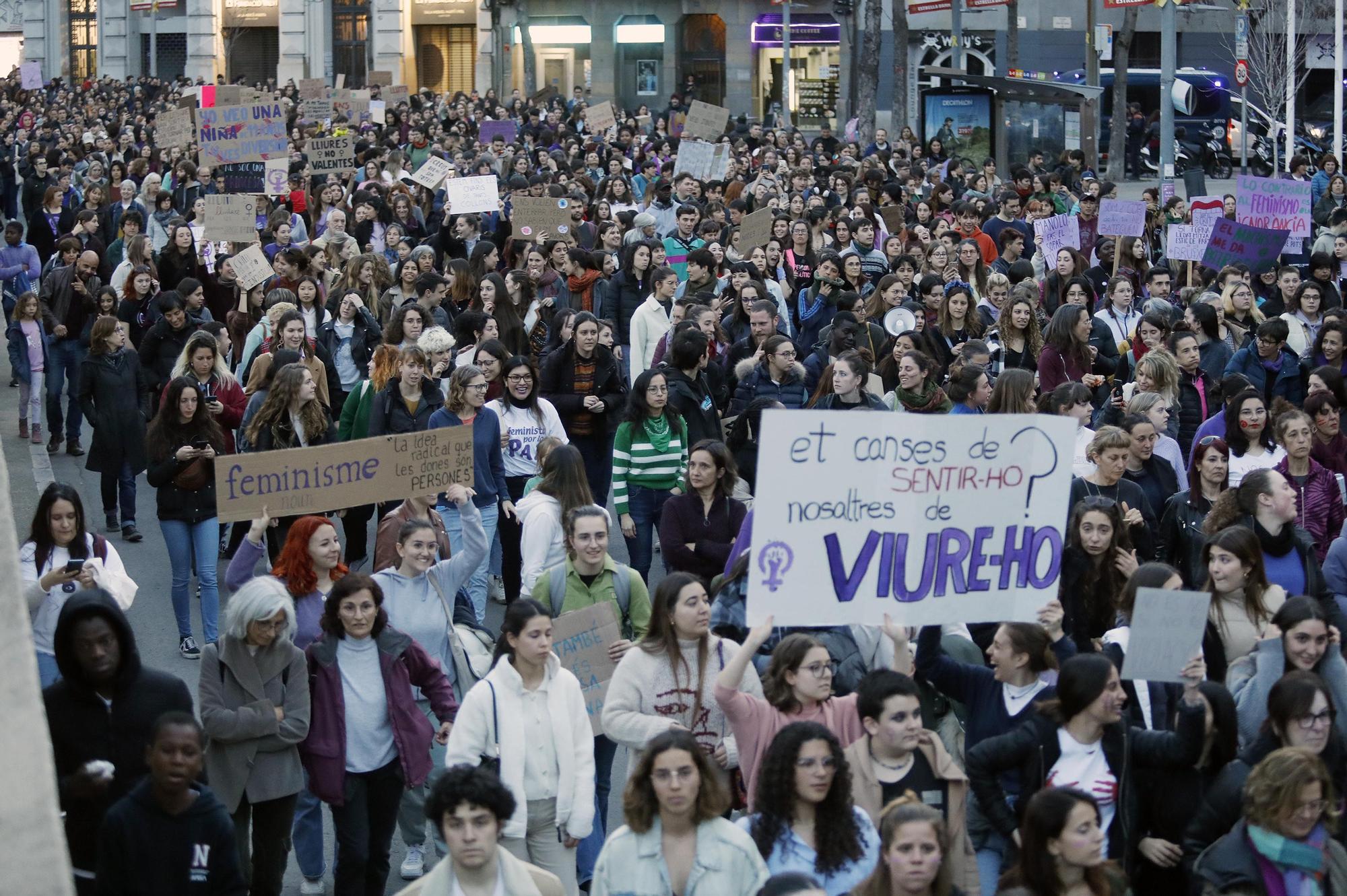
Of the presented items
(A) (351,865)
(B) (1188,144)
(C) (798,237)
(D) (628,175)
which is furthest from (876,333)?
(B) (1188,144)

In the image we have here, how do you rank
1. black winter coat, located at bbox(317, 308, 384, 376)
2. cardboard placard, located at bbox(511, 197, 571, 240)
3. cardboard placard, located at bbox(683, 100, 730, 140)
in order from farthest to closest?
cardboard placard, located at bbox(683, 100, 730, 140), cardboard placard, located at bbox(511, 197, 571, 240), black winter coat, located at bbox(317, 308, 384, 376)

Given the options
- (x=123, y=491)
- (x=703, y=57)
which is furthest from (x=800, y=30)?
(x=123, y=491)

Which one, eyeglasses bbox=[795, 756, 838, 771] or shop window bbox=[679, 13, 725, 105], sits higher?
shop window bbox=[679, 13, 725, 105]

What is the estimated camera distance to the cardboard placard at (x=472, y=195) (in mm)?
18719

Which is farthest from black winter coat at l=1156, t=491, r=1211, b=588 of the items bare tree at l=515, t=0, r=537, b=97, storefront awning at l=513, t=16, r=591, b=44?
bare tree at l=515, t=0, r=537, b=97

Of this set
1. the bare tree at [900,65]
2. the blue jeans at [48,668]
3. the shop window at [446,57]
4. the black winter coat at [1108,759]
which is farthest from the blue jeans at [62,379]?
the shop window at [446,57]

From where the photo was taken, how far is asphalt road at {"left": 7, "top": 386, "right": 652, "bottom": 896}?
8414 mm

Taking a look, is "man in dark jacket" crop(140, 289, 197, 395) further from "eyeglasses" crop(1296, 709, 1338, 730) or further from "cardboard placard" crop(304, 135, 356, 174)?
"cardboard placard" crop(304, 135, 356, 174)

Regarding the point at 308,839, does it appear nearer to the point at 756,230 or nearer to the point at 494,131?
the point at 756,230

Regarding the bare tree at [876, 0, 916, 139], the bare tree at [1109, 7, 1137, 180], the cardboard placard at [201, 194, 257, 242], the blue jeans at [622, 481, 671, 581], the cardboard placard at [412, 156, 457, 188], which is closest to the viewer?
the blue jeans at [622, 481, 671, 581]

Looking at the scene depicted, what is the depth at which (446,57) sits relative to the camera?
67.1 m

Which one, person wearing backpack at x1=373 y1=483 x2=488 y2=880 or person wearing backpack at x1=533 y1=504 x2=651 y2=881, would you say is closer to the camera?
person wearing backpack at x1=373 y1=483 x2=488 y2=880

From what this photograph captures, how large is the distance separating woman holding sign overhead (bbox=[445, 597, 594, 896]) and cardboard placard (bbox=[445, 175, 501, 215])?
12555 mm

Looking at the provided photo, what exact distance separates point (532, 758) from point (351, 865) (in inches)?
35.7
